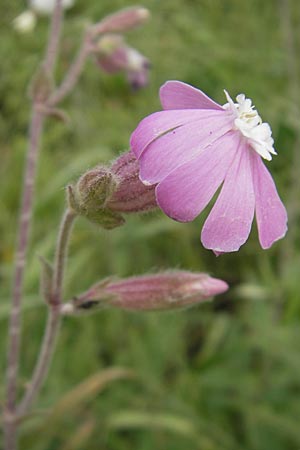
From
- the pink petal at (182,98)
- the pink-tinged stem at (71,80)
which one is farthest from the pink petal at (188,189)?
the pink-tinged stem at (71,80)

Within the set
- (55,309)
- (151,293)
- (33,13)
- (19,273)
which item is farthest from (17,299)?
(33,13)

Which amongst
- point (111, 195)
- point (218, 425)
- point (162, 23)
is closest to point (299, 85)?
point (162, 23)

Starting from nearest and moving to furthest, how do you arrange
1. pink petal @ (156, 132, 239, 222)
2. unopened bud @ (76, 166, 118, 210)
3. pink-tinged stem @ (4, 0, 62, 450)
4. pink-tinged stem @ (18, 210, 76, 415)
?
1. pink petal @ (156, 132, 239, 222)
2. unopened bud @ (76, 166, 118, 210)
3. pink-tinged stem @ (18, 210, 76, 415)
4. pink-tinged stem @ (4, 0, 62, 450)

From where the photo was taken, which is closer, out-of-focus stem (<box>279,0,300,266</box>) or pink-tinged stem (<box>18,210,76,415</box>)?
pink-tinged stem (<box>18,210,76,415</box>)

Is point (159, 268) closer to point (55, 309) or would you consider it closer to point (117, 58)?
point (55, 309)

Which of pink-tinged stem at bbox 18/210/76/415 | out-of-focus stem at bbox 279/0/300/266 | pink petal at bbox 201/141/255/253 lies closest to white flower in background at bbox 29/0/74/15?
out-of-focus stem at bbox 279/0/300/266

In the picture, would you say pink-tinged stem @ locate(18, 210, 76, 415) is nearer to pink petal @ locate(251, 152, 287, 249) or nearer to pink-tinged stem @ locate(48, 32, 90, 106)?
pink petal @ locate(251, 152, 287, 249)

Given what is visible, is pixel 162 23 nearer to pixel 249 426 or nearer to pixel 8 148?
pixel 8 148

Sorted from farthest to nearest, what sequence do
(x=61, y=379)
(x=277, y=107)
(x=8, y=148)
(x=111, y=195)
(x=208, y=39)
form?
1. (x=8, y=148)
2. (x=208, y=39)
3. (x=277, y=107)
4. (x=61, y=379)
5. (x=111, y=195)
